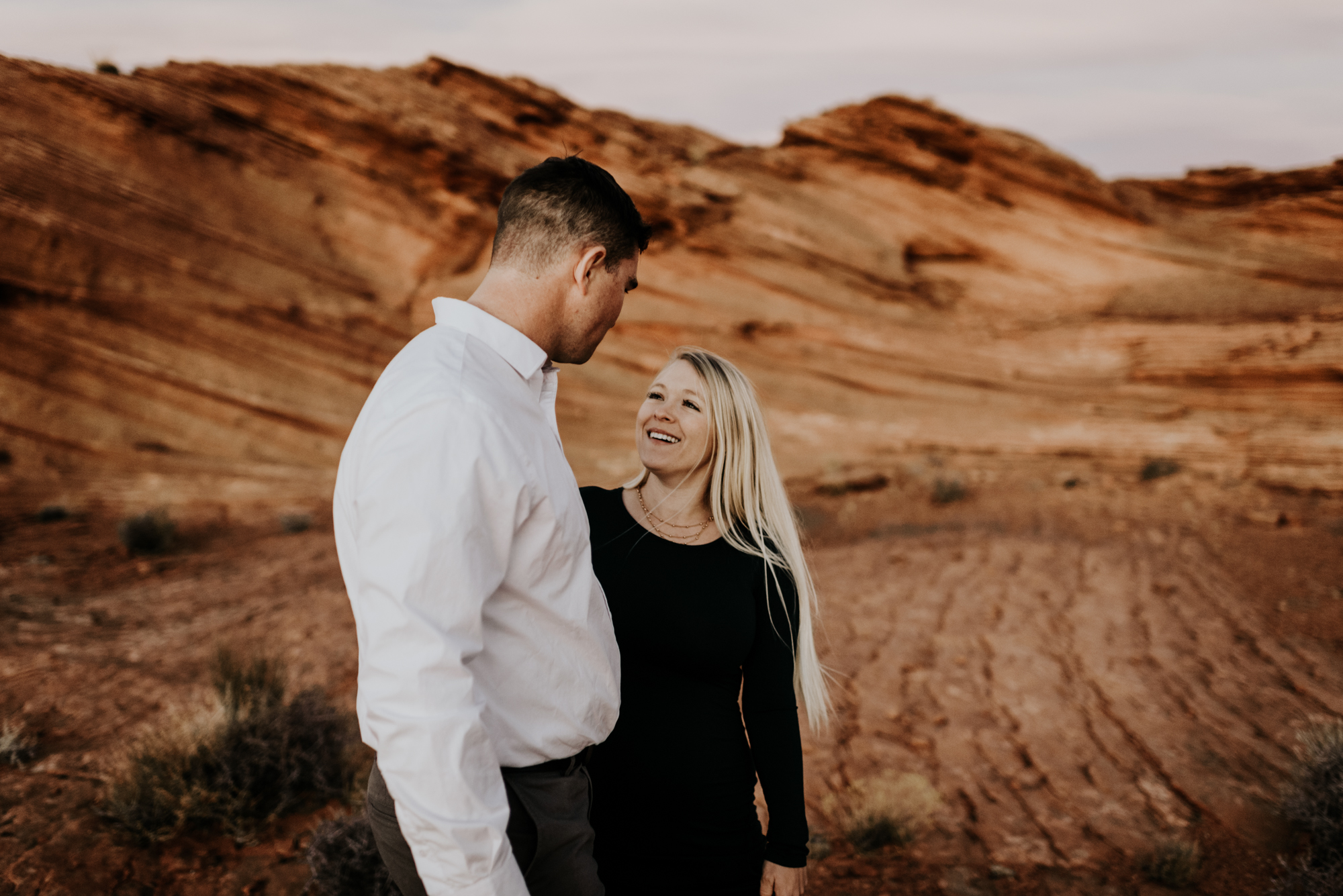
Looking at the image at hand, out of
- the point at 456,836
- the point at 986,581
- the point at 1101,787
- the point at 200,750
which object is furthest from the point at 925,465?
the point at 456,836

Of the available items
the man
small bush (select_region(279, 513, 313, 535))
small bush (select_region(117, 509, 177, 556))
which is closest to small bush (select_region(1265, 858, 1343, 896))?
the man

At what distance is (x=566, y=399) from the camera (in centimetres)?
1244

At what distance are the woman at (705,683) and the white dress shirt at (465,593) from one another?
2.13 ft

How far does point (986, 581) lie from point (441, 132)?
10.4 meters

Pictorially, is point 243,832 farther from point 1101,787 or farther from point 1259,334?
point 1259,334

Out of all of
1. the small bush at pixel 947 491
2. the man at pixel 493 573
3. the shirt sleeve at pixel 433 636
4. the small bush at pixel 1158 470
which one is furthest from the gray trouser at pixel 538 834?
the small bush at pixel 1158 470

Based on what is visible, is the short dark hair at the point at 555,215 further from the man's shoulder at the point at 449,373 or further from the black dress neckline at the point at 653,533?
the black dress neckline at the point at 653,533

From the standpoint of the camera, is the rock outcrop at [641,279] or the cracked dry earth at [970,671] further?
the rock outcrop at [641,279]

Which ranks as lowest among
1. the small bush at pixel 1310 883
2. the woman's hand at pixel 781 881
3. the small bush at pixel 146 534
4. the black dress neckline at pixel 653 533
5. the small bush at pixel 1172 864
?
the small bush at pixel 146 534

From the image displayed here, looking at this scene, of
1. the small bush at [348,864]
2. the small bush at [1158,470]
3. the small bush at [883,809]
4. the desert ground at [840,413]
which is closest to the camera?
the small bush at [348,864]

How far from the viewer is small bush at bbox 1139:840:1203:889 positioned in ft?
11.9

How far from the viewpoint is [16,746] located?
4.01m

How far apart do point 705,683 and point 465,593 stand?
3.88 feet

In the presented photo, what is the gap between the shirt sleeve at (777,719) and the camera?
2.17 meters
